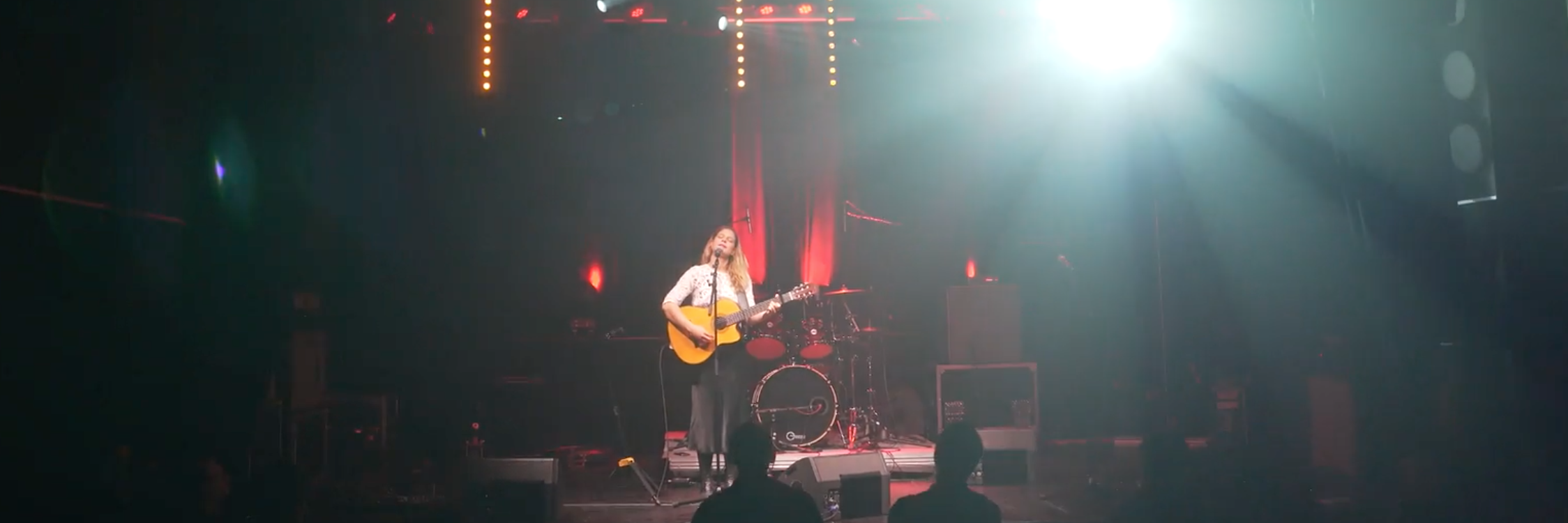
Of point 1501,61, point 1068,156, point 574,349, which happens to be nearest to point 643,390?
point 574,349

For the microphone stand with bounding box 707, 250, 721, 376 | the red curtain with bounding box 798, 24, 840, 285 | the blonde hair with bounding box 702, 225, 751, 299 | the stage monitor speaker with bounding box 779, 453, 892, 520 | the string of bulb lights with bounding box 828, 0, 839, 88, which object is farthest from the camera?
the red curtain with bounding box 798, 24, 840, 285

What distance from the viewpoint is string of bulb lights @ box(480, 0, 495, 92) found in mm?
6812

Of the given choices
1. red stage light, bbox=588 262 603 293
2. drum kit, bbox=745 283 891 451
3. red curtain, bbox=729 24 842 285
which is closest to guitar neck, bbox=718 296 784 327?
drum kit, bbox=745 283 891 451

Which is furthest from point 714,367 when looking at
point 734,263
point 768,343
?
point 768,343

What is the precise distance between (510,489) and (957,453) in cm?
270

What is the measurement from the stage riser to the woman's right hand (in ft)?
3.03

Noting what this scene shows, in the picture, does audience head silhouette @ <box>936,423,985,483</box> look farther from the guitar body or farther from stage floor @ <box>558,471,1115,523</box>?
the guitar body

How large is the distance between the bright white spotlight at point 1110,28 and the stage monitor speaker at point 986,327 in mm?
1821

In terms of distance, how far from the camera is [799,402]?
7.09m

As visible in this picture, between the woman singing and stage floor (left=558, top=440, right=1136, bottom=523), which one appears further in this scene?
the woman singing

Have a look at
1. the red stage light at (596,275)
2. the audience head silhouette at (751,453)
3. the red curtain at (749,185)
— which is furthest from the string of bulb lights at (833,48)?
the audience head silhouette at (751,453)

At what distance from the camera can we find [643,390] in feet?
28.0

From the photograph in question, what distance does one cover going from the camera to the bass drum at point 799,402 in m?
7.06

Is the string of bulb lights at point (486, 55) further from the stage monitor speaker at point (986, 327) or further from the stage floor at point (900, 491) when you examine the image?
the stage monitor speaker at point (986, 327)
